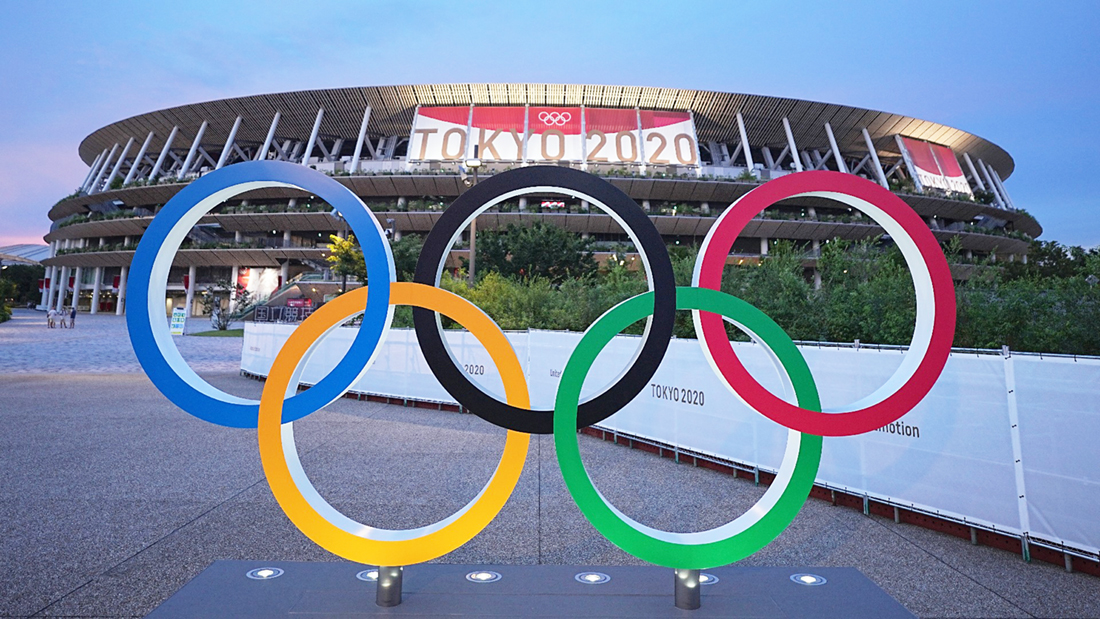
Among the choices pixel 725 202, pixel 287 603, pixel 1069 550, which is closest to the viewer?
pixel 287 603

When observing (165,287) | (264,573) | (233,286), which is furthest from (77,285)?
(264,573)

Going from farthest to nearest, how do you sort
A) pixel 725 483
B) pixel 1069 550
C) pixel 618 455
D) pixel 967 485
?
pixel 618 455 < pixel 725 483 < pixel 967 485 < pixel 1069 550

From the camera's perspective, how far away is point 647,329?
11.7ft

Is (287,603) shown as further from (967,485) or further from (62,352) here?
(62,352)

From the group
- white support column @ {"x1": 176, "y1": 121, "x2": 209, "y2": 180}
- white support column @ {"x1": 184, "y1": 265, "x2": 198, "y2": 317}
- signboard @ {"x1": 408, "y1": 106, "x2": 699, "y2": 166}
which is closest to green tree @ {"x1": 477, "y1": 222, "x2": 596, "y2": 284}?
signboard @ {"x1": 408, "y1": 106, "x2": 699, "y2": 166}

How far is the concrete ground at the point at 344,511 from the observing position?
152 inches

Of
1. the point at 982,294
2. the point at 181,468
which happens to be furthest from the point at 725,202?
the point at 181,468

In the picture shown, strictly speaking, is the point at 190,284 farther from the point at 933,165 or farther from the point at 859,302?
the point at 933,165

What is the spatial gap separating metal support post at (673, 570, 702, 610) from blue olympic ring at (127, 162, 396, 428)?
7.83 ft

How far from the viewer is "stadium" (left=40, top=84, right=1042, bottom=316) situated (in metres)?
41.3

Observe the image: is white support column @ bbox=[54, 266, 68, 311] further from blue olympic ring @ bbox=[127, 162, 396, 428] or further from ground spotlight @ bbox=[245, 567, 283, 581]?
ground spotlight @ bbox=[245, 567, 283, 581]

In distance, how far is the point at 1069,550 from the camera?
4.24 metres

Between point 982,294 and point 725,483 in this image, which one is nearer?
point 725,483

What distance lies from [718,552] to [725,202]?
44.0m
